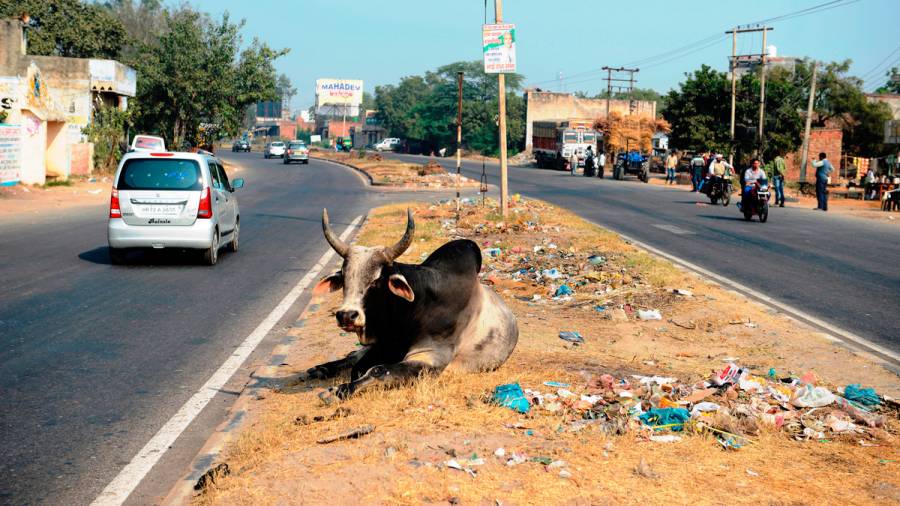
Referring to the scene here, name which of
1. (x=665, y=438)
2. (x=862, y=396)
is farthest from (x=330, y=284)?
(x=862, y=396)

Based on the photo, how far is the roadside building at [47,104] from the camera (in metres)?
33.1

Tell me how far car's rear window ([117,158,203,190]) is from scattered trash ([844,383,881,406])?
10848 mm

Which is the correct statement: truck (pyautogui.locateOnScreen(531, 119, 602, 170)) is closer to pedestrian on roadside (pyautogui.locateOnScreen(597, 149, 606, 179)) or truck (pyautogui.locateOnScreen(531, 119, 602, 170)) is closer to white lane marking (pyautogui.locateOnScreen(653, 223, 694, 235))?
pedestrian on roadside (pyautogui.locateOnScreen(597, 149, 606, 179))

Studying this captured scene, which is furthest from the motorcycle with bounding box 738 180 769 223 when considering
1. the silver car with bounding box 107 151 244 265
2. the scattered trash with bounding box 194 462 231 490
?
the scattered trash with bounding box 194 462 231 490

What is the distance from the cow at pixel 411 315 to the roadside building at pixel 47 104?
2891cm

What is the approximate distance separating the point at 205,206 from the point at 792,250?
11.6 meters

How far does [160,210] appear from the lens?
47.0 ft

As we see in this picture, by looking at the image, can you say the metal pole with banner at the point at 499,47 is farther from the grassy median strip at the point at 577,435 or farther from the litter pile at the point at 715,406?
the litter pile at the point at 715,406

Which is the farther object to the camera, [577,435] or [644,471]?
[577,435]

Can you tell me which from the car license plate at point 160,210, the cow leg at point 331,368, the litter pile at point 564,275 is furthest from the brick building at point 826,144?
the cow leg at point 331,368

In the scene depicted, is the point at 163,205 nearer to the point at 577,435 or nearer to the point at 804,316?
the point at 804,316

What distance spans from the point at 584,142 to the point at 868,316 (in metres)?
55.6

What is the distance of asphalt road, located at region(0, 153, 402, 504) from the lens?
17.7 feet

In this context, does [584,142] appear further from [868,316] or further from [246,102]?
[868,316]
